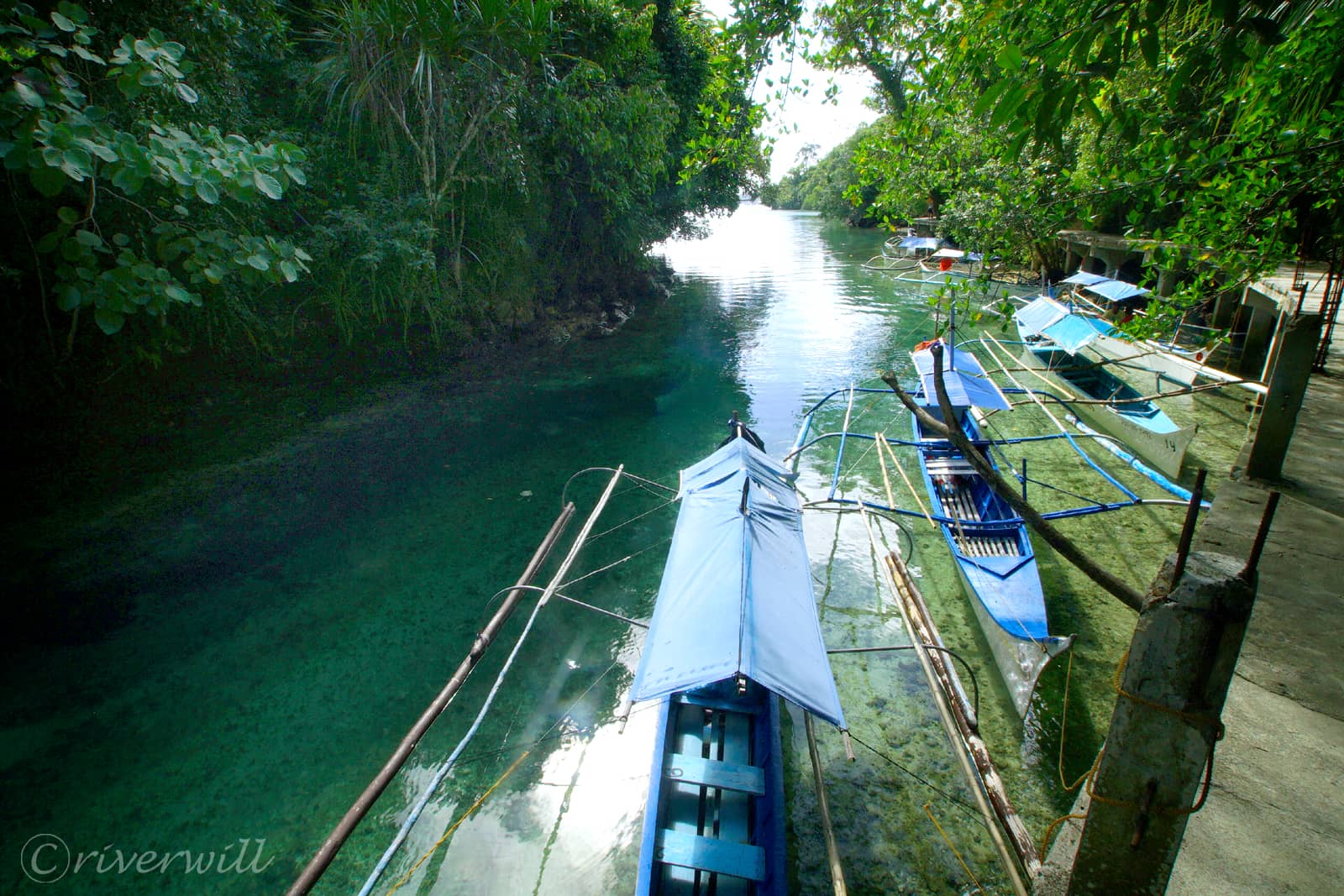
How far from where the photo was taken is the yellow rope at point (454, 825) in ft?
16.4

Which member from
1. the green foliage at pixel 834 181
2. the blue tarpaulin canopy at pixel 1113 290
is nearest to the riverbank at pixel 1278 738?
the blue tarpaulin canopy at pixel 1113 290

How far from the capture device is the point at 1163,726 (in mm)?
2189

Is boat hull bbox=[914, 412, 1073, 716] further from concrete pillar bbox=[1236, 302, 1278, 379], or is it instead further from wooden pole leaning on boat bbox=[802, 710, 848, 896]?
concrete pillar bbox=[1236, 302, 1278, 379]

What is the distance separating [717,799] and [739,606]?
151cm

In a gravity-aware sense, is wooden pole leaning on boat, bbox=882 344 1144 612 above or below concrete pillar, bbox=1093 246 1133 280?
above

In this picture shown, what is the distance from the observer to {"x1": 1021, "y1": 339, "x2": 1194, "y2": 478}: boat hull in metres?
10.3

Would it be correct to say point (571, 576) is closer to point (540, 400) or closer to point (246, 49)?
point (540, 400)

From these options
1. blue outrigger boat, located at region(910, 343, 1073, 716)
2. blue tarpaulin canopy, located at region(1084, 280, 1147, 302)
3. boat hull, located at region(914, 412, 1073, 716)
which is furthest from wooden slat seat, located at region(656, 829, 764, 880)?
blue tarpaulin canopy, located at region(1084, 280, 1147, 302)

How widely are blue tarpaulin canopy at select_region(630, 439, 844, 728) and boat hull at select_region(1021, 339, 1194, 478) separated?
7.61 meters

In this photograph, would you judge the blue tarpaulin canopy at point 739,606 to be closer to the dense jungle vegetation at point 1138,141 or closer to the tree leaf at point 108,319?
the dense jungle vegetation at point 1138,141

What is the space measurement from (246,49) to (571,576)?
421 inches

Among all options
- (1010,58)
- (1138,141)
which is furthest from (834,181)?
(1010,58)

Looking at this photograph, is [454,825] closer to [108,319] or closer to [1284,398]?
[108,319]

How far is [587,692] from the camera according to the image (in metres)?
6.75
